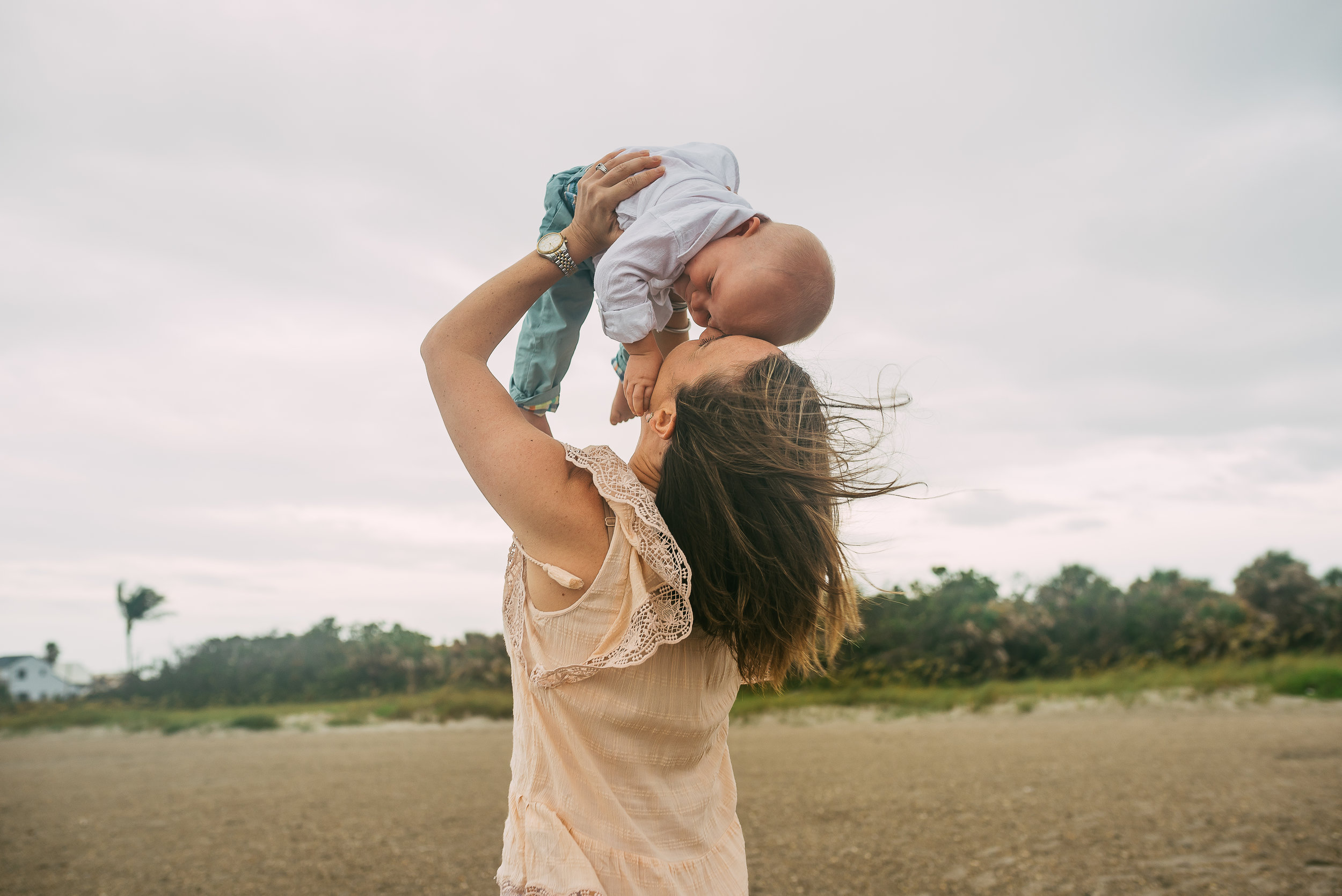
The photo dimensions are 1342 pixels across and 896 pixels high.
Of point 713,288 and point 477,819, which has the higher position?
point 713,288

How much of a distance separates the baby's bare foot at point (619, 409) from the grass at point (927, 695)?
15911 mm

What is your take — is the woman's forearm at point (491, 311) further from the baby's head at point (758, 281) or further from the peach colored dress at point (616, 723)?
the baby's head at point (758, 281)

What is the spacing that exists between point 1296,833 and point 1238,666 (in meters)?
12.8

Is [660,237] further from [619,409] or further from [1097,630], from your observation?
[1097,630]

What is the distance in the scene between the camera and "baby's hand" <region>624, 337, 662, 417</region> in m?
1.92

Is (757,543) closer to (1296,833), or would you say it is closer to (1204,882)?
(1204,882)

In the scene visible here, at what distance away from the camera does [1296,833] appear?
306 inches

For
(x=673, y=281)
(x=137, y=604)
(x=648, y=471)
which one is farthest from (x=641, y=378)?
(x=137, y=604)

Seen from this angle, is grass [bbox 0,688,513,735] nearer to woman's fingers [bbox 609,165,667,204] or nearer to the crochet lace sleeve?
woman's fingers [bbox 609,165,667,204]

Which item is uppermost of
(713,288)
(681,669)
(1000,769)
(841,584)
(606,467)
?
(713,288)

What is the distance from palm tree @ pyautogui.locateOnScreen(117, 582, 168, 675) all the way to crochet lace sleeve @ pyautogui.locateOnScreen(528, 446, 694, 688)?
51.5 metres

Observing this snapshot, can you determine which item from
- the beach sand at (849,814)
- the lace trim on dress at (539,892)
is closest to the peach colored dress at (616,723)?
the lace trim on dress at (539,892)

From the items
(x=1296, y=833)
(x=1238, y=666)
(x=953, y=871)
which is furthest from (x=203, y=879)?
Result: (x=1238, y=666)

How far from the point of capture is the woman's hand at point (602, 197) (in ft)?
6.04
